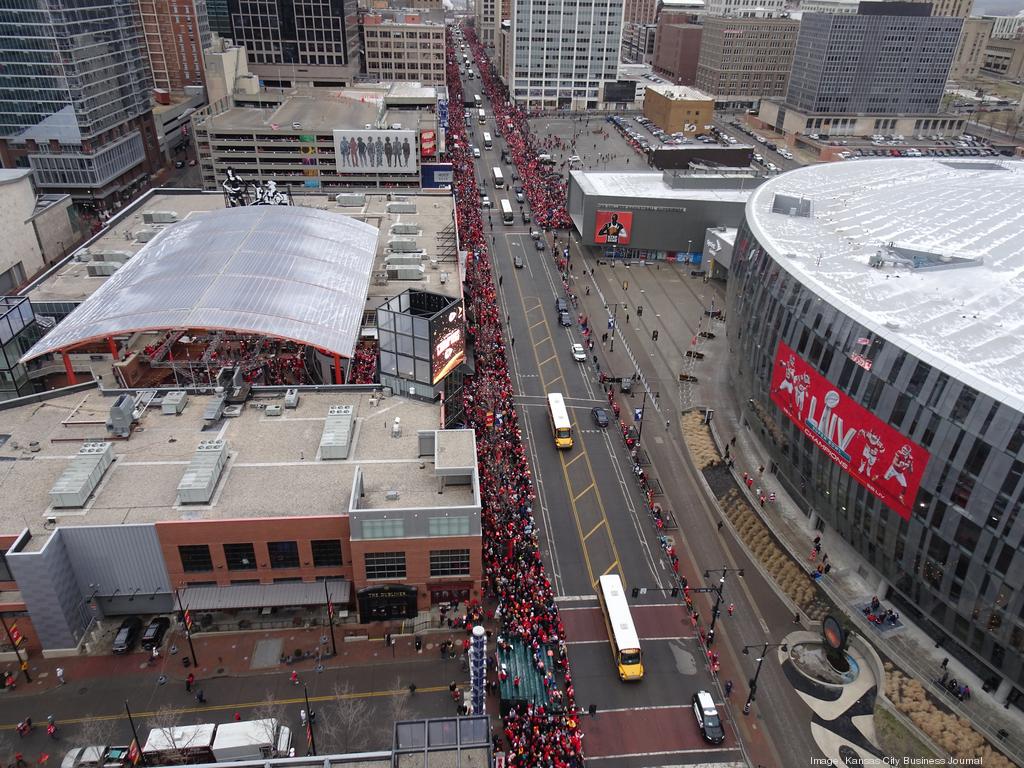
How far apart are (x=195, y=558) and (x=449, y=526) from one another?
16.4 m

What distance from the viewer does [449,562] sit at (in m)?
46.9

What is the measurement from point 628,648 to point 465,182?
373 ft

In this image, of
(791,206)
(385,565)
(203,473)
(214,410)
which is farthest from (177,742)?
(791,206)

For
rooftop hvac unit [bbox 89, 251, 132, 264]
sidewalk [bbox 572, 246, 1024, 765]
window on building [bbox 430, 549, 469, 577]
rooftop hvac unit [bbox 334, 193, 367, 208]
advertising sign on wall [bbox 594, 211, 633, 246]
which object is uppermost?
rooftop hvac unit [bbox 334, 193, 367, 208]

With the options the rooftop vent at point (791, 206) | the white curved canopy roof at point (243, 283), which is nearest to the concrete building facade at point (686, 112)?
the rooftop vent at point (791, 206)

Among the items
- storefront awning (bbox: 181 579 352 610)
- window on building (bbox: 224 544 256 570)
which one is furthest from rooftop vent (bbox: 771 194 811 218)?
window on building (bbox: 224 544 256 570)

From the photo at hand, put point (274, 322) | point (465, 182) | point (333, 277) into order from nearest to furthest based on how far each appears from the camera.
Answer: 1. point (274, 322)
2. point (333, 277)
3. point (465, 182)

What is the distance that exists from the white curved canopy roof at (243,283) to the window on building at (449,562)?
2160cm

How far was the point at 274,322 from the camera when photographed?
59.3 meters

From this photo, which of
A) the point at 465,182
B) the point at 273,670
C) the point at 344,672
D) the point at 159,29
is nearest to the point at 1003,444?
the point at 344,672

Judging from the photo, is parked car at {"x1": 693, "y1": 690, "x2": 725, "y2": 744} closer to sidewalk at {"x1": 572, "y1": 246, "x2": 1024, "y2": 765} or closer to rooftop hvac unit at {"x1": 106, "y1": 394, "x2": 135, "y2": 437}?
sidewalk at {"x1": 572, "y1": 246, "x2": 1024, "y2": 765}

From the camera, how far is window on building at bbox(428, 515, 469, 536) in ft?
148

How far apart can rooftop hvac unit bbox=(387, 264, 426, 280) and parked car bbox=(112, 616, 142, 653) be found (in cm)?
4362

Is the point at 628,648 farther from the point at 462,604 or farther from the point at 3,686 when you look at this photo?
the point at 3,686
